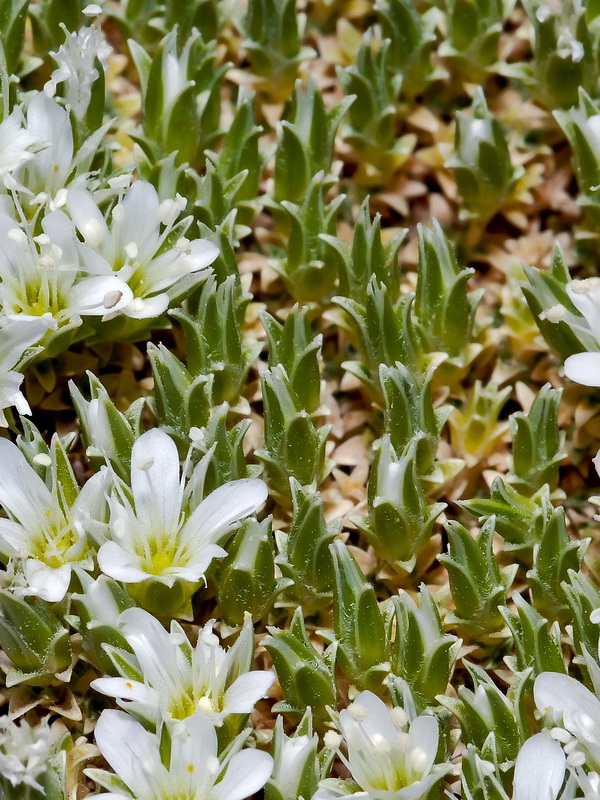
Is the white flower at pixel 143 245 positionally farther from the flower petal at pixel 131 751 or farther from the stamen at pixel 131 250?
the flower petal at pixel 131 751

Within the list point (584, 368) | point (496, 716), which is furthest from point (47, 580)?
point (584, 368)

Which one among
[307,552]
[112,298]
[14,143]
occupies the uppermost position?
[14,143]

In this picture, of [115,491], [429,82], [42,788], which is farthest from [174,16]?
[42,788]

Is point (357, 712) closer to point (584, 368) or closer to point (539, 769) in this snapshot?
point (539, 769)

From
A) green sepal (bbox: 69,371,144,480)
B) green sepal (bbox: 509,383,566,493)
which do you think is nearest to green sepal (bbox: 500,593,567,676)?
green sepal (bbox: 509,383,566,493)

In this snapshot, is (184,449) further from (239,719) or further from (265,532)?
(239,719)

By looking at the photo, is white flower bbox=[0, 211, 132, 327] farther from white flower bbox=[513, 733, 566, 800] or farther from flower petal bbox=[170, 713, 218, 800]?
white flower bbox=[513, 733, 566, 800]
